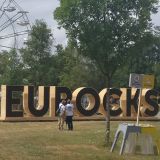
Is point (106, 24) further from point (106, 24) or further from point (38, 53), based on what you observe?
point (38, 53)

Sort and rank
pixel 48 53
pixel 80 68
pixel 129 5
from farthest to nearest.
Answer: pixel 80 68 → pixel 48 53 → pixel 129 5

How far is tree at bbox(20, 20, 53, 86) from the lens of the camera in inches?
2872

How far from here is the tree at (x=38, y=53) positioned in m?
72.9

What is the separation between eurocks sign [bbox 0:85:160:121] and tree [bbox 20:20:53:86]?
29.0 m

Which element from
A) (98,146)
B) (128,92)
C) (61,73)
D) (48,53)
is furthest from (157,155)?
(61,73)

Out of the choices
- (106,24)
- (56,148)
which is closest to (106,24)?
(106,24)

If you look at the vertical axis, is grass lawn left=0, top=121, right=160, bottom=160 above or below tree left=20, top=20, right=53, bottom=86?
below

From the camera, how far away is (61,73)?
8000 centimetres

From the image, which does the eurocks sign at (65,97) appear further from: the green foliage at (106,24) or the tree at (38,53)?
the tree at (38,53)

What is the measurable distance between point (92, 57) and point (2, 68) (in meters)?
57.8

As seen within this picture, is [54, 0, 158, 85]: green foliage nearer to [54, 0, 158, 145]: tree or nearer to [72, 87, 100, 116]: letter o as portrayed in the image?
[54, 0, 158, 145]: tree

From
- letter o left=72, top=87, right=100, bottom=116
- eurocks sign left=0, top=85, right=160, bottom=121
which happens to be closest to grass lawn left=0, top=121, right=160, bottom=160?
eurocks sign left=0, top=85, right=160, bottom=121

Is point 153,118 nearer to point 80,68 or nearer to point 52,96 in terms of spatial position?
point 52,96

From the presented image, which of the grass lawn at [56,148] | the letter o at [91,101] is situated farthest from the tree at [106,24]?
the letter o at [91,101]
